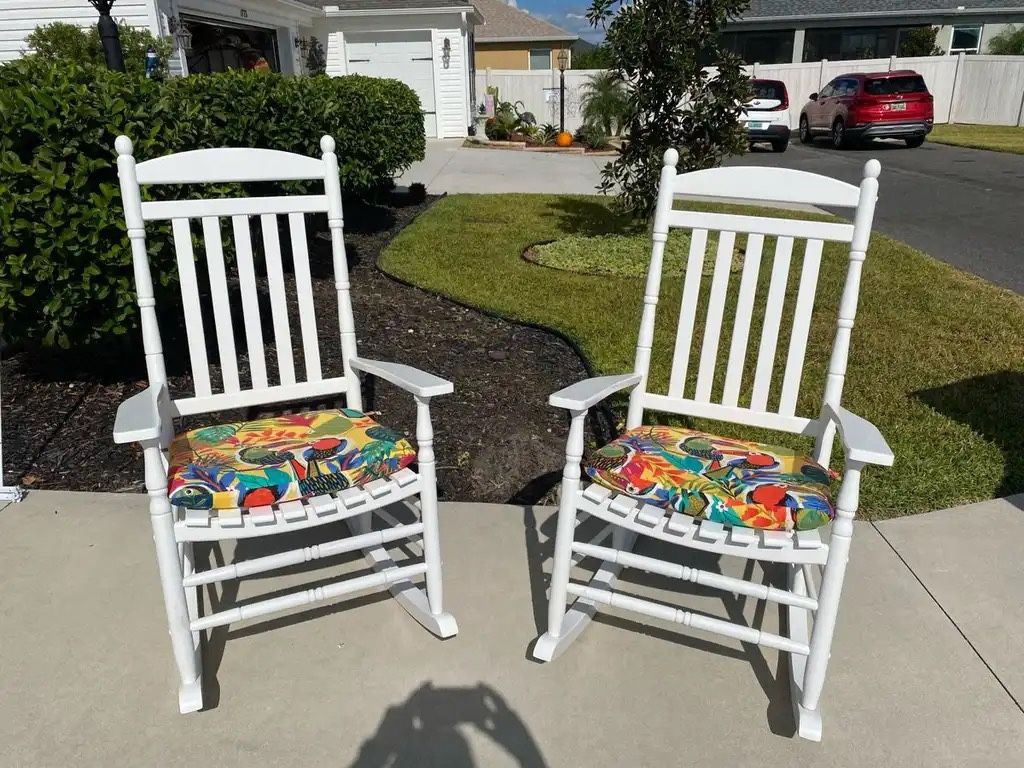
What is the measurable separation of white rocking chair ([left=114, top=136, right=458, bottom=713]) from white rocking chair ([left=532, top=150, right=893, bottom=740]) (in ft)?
1.37

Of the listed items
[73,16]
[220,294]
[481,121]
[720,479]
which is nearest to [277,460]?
[220,294]

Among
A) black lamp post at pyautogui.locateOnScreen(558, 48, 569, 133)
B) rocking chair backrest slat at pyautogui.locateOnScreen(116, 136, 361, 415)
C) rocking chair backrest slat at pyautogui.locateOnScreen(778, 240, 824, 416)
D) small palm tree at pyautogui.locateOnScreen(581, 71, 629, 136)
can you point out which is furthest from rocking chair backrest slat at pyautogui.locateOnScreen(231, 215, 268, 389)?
black lamp post at pyautogui.locateOnScreen(558, 48, 569, 133)

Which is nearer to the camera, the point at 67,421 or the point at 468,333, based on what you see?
the point at 67,421

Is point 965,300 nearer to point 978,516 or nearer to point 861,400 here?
point 861,400

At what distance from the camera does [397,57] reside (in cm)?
1666

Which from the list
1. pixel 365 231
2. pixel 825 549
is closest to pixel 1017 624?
pixel 825 549

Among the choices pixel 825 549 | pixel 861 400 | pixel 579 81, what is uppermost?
pixel 579 81

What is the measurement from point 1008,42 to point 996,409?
26501mm

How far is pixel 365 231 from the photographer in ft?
24.4

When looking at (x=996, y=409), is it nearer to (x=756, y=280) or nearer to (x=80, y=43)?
(x=756, y=280)

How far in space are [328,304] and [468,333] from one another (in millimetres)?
1160

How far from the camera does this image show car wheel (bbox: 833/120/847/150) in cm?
1553

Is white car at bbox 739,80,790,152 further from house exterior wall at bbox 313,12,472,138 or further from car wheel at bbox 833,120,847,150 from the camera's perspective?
house exterior wall at bbox 313,12,472,138

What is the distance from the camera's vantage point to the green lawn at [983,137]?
1458cm
